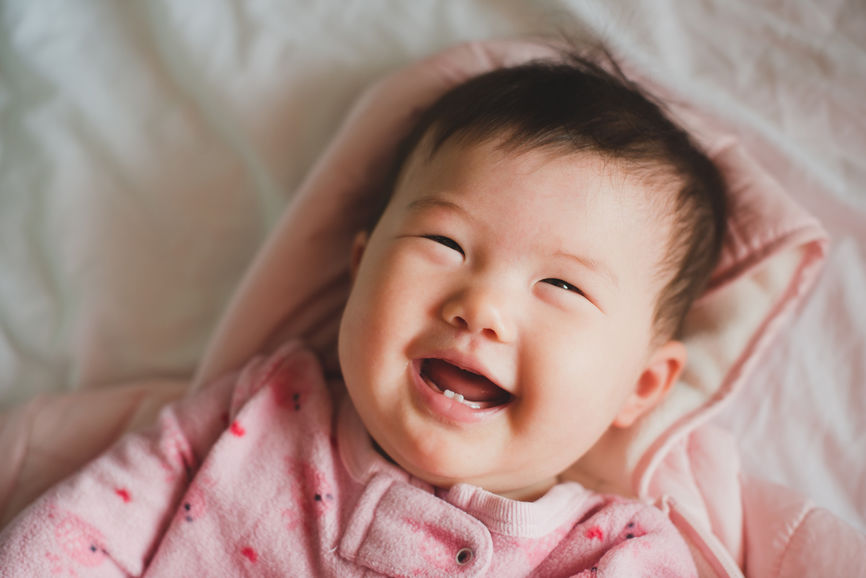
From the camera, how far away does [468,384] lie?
3.23ft

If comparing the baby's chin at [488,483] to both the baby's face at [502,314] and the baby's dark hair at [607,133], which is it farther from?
the baby's dark hair at [607,133]

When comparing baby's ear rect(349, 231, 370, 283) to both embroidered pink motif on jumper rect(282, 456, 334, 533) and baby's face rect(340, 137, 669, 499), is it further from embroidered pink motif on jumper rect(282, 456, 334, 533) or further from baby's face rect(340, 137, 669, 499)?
embroidered pink motif on jumper rect(282, 456, 334, 533)

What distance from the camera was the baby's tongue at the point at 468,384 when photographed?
0.98 m

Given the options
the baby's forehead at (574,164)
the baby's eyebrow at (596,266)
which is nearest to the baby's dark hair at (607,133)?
the baby's forehead at (574,164)

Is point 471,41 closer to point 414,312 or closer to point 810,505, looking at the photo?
point 414,312

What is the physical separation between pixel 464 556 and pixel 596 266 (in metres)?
0.43

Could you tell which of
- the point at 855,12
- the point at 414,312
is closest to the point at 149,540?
the point at 414,312

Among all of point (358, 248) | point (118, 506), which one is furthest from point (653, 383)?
point (118, 506)

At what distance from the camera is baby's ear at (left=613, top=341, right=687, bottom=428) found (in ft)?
3.68

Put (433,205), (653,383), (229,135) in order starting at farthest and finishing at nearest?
1. (229,135)
2. (653,383)
3. (433,205)

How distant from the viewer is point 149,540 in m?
1.05

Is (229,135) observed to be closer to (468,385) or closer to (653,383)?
(468,385)

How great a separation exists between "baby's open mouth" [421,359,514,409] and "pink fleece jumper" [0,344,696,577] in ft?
0.44

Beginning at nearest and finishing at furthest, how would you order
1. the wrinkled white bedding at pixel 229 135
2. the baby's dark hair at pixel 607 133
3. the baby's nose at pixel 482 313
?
the baby's nose at pixel 482 313 → the baby's dark hair at pixel 607 133 → the wrinkled white bedding at pixel 229 135
